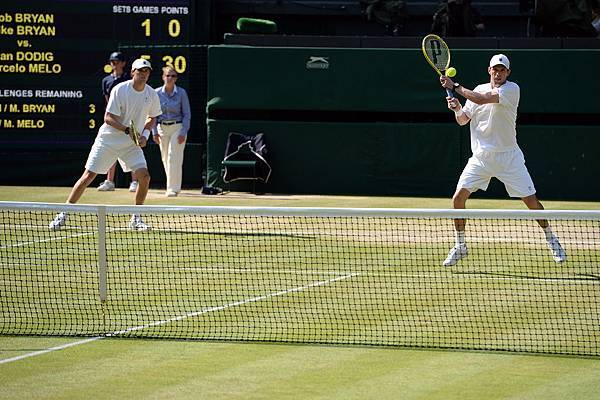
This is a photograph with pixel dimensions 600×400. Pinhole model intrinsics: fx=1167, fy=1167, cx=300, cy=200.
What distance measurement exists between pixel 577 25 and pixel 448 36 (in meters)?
2.10

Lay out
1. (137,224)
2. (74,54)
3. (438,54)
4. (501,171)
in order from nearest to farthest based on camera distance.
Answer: (501,171), (438,54), (137,224), (74,54)

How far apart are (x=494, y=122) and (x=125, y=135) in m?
4.56

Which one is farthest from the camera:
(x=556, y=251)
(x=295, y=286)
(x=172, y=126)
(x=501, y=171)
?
(x=172, y=126)

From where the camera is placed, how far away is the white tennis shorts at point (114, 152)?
13.8m

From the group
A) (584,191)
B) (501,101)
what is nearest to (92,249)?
(501,101)

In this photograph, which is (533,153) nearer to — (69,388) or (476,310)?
(476,310)

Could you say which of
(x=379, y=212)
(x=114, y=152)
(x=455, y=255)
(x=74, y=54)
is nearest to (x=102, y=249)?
(x=379, y=212)

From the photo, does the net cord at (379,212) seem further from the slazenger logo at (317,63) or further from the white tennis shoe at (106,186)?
the slazenger logo at (317,63)

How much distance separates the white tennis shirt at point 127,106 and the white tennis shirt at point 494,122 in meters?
4.10

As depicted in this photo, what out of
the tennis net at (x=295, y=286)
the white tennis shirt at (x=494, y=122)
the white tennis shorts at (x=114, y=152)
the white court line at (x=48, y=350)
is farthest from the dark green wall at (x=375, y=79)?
the white court line at (x=48, y=350)

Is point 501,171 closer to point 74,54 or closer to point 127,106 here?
point 127,106

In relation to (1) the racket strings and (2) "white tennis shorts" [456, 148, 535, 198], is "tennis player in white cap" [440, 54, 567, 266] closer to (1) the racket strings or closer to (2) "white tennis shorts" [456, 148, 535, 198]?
(2) "white tennis shorts" [456, 148, 535, 198]

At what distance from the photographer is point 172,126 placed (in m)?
17.9

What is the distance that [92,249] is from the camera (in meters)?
12.5
